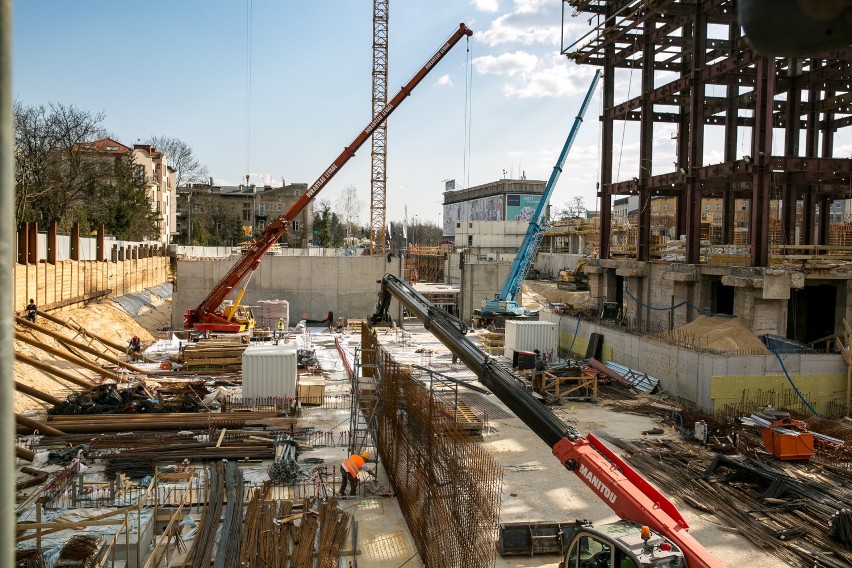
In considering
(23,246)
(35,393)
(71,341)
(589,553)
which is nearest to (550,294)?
(71,341)

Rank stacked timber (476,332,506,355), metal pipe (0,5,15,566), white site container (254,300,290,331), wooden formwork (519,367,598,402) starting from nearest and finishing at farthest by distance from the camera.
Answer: metal pipe (0,5,15,566) < wooden formwork (519,367,598,402) < stacked timber (476,332,506,355) < white site container (254,300,290,331)

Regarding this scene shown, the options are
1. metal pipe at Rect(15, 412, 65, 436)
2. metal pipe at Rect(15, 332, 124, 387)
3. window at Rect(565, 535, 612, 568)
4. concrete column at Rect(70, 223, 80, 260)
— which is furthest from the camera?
concrete column at Rect(70, 223, 80, 260)

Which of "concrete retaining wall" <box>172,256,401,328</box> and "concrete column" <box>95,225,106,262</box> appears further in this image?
"concrete retaining wall" <box>172,256,401,328</box>

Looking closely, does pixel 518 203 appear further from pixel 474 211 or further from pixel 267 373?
pixel 267 373

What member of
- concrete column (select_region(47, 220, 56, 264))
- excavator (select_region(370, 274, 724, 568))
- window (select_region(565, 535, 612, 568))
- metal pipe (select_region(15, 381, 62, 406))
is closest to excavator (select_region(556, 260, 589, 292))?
concrete column (select_region(47, 220, 56, 264))

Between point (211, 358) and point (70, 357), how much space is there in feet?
19.5

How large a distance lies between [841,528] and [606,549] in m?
7.38

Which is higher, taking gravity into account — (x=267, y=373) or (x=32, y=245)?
(x=32, y=245)

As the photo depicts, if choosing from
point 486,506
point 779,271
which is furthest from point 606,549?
point 779,271

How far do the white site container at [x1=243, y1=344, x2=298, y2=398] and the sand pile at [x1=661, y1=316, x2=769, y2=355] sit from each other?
1501 centimetres

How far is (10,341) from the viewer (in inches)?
70.1

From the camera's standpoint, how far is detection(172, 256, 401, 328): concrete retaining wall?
4769 centimetres

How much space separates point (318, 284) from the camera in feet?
159

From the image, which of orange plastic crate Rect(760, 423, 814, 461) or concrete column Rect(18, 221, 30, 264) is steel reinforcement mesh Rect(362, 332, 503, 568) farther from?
concrete column Rect(18, 221, 30, 264)
